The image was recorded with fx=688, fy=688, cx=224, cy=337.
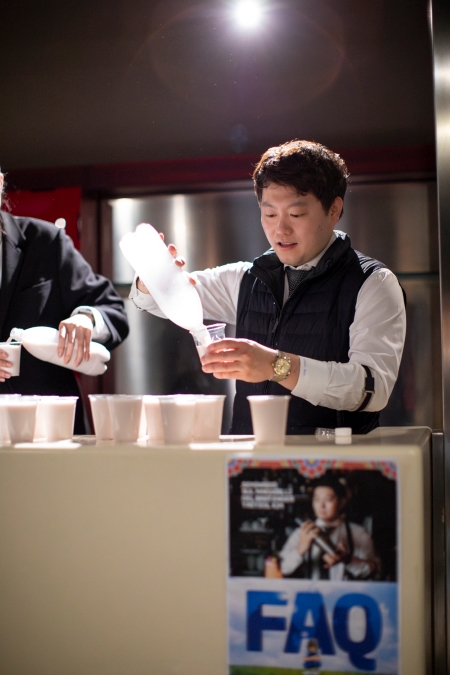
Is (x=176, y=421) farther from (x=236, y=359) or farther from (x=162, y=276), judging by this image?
(x=162, y=276)

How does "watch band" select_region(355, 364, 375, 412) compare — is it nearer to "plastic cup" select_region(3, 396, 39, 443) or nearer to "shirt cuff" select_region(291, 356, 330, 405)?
"shirt cuff" select_region(291, 356, 330, 405)

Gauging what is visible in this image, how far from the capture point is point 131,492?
3.89 feet

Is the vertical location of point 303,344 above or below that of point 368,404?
above

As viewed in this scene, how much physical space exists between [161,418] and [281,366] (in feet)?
0.93

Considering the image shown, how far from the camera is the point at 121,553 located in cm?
118

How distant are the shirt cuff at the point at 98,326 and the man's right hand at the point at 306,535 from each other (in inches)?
44.2

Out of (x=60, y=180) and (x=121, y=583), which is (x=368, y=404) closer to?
(x=121, y=583)

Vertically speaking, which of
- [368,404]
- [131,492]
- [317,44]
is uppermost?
[317,44]

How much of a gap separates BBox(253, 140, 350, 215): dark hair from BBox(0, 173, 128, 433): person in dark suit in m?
0.70

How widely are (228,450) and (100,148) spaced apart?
2551 mm

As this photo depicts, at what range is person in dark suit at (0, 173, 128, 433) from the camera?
2236 mm

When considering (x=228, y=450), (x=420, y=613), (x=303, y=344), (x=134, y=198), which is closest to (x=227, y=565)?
(x=228, y=450)

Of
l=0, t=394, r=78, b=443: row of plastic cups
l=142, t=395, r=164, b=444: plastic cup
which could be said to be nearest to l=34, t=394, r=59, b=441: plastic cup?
l=0, t=394, r=78, b=443: row of plastic cups

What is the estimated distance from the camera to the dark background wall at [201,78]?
314 cm
